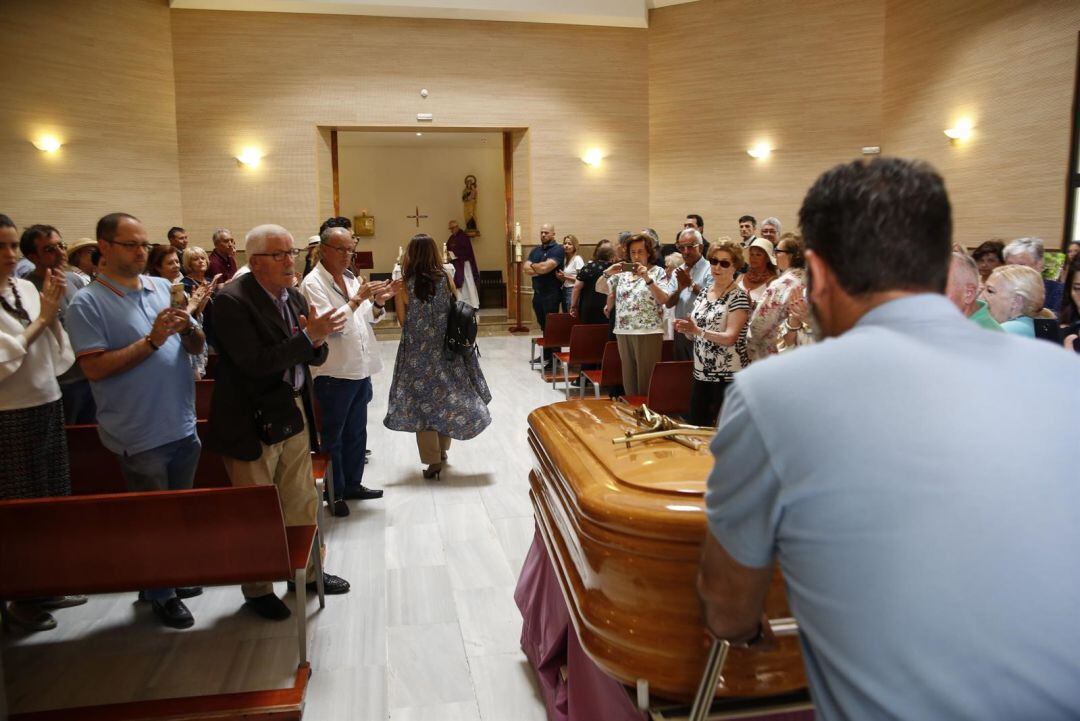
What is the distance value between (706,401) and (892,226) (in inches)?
139

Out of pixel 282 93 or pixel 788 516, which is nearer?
pixel 788 516

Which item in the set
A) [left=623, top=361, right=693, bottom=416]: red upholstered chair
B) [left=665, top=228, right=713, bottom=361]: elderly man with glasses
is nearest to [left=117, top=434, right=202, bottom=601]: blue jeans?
[left=623, top=361, right=693, bottom=416]: red upholstered chair

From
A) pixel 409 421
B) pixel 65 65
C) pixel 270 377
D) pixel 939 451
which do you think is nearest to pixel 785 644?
pixel 939 451

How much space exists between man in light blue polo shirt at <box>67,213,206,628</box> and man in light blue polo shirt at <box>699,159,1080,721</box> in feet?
8.57

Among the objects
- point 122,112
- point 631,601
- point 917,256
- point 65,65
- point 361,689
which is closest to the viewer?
point 917,256

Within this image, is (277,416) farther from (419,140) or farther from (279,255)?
(419,140)

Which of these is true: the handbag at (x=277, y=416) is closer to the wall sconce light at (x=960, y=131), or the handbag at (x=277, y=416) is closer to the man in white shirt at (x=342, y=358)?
the man in white shirt at (x=342, y=358)

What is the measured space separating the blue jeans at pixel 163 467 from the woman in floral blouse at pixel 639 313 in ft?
12.0

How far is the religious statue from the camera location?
16703mm

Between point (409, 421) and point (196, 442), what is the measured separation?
1841 millimetres

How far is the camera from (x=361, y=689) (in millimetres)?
2691

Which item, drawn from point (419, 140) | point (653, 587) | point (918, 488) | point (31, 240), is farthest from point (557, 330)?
point (419, 140)

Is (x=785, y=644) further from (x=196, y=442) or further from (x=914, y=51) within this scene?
(x=914, y=51)

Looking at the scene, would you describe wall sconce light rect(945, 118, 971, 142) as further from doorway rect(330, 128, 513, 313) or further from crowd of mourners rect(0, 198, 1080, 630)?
doorway rect(330, 128, 513, 313)
